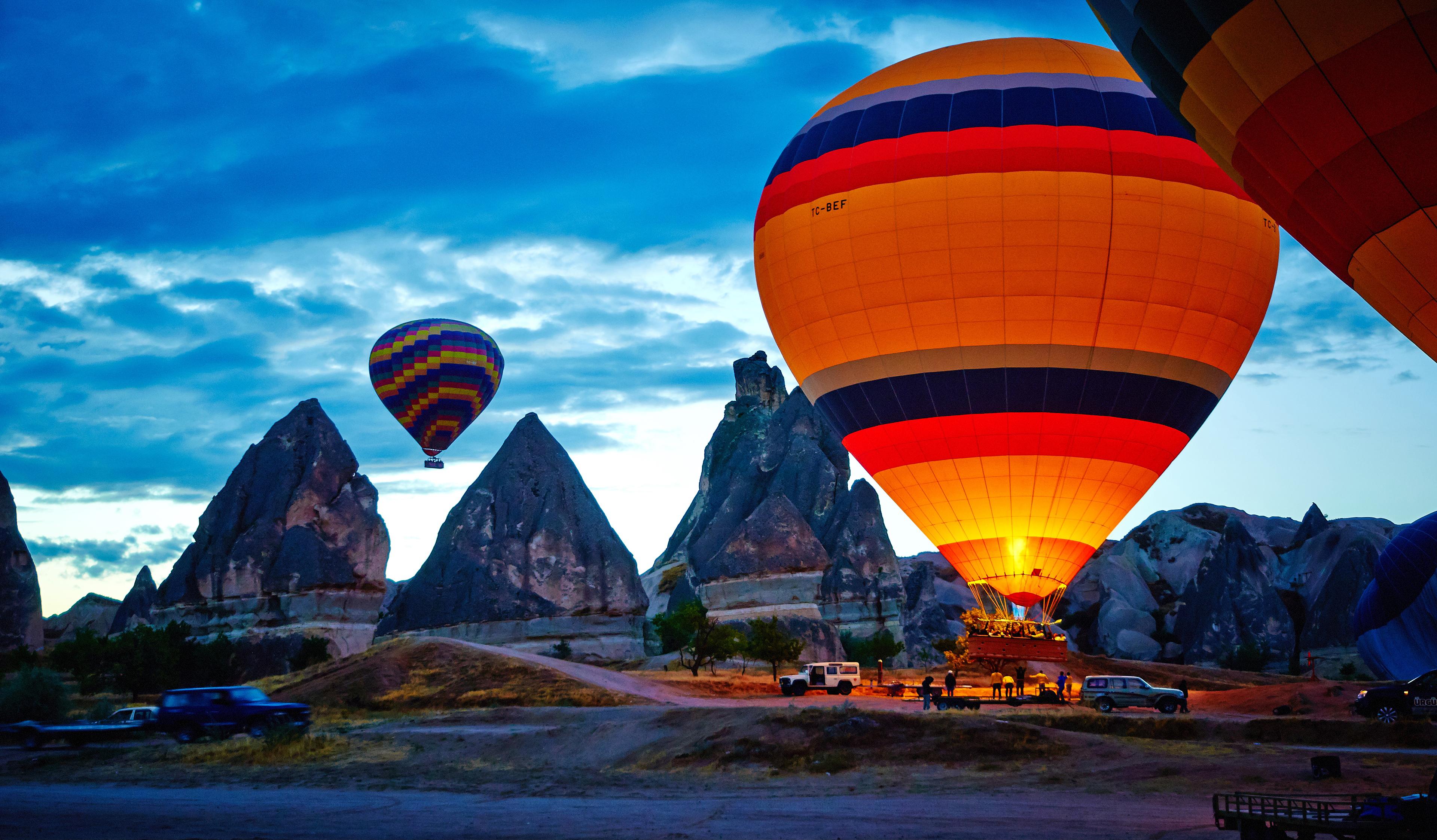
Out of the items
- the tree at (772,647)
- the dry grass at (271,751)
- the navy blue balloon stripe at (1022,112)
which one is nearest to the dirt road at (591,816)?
the dry grass at (271,751)

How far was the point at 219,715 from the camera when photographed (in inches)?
937

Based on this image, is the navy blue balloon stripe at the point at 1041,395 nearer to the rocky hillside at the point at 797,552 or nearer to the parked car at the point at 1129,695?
the parked car at the point at 1129,695

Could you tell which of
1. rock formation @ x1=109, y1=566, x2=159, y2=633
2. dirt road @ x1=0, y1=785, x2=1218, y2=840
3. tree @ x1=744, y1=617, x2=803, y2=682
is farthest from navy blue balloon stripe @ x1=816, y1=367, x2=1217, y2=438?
rock formation @ x1=109, y1=566, x2=159, y2=633

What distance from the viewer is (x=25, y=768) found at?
20.9 meters

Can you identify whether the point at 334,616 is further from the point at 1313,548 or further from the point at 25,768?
the point at 1313,548

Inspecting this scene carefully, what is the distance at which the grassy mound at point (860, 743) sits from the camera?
63.9ft

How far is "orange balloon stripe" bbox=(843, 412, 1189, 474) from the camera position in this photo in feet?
87.0

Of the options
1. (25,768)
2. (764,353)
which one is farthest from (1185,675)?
(764,353)

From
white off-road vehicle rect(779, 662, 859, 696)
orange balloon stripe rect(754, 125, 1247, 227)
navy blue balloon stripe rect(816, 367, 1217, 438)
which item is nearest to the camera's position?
orange balloon stripe rect(754, 125, 1247, 227)

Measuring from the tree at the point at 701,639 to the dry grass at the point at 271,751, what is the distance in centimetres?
2357

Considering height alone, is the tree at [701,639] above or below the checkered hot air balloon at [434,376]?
below

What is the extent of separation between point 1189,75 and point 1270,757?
1118 cm

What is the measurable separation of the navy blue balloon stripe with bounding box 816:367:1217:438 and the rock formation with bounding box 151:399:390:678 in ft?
149

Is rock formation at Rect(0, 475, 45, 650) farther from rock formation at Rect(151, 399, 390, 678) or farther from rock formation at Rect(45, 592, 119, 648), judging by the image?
rock formation at Rect(45, 592, 119, 648)
